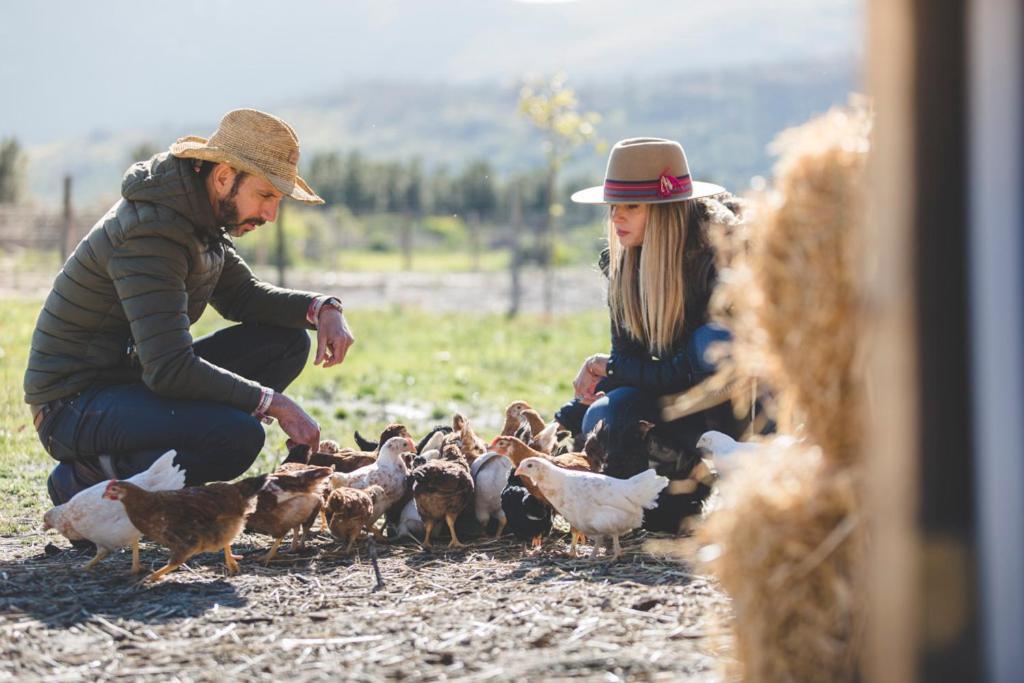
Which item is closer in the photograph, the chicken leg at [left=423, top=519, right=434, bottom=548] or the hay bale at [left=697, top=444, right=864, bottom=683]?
the hay bale at [left=697, top=444, right=864, bottom=683]

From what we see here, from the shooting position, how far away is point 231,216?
5.61 metres

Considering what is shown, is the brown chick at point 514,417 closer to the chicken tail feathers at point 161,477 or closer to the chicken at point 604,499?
the chicken at point 604,499

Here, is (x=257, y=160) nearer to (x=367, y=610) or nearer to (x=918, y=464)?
(x=367, y=610)

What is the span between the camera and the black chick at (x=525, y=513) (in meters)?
5.58

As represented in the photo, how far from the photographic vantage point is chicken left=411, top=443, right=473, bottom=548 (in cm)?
550

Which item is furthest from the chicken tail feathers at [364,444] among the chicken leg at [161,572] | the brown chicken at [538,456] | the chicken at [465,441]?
the chicken leg at [161,572]

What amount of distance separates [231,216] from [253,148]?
0.37 meters

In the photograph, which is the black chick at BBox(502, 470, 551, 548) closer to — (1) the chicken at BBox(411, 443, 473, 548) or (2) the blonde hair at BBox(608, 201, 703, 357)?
(1) the chicken at BBox(411, 443, 473, 548)

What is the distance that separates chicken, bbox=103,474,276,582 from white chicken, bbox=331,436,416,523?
0.82 meters

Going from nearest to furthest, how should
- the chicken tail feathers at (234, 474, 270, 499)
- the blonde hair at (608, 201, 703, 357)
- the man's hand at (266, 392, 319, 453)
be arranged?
the chicken tail feathers at (234, 474, 270, 499), the man's hand at (266, 392, 319, 453), the blonde hair at (608, 201, 703, 357)

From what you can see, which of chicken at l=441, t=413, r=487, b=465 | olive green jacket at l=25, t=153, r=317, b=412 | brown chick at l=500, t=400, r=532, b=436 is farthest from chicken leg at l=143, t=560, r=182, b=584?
brown chick at l=500, t=400, r=532, b=436

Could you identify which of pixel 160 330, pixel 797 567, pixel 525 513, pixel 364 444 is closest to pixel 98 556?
pixel 160 330

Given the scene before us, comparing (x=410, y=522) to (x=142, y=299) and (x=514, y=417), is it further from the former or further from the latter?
(x=142, y=299)

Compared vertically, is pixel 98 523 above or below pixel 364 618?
above
